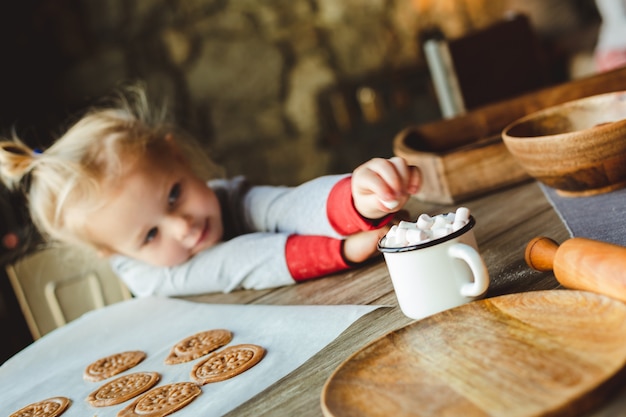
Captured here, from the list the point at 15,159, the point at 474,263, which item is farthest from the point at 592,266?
the point at 15,159

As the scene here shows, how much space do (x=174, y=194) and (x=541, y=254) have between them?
2.57 feet

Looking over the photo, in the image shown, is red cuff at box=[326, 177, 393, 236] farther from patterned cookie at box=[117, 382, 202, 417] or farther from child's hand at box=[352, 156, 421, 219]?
patterned cookie at box=[117, 382, 202, 417]

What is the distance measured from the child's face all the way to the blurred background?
6.42 feet

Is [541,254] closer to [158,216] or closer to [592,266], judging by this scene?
[592,266]

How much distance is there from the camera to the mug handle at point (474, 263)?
0.61 metres

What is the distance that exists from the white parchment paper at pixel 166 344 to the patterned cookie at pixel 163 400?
0.04ft

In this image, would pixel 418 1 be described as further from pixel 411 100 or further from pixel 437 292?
pixel 437 292

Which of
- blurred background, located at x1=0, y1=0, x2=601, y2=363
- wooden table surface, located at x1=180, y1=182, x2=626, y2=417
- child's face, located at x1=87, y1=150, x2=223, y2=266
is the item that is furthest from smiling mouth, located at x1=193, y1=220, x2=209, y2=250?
blurred background, located at x1=0, y1=0, x2=601, y2=363

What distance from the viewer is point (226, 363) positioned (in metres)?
0.72

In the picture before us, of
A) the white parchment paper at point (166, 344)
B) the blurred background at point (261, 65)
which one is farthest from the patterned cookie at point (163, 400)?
the blurred background at point (261, 65)

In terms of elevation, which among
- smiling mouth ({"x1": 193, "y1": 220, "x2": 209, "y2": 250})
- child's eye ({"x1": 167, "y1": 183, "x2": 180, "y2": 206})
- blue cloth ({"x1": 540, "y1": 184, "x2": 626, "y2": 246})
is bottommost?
blue cloth ({"x1": 540, "y1": 184, "x2": 626, "y2": 246})

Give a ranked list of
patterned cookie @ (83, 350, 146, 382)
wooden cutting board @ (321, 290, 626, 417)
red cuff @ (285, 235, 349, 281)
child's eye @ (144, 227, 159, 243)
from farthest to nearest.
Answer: child's eye @ (144, 227, 159, 243)
red cuff @ (285, 235, 349, 281)
patterned cookie @ (83, 350, 146, 382)
wooden cutting board @ (321, 290, 626, 417)

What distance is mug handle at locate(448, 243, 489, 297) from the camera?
0.61 m

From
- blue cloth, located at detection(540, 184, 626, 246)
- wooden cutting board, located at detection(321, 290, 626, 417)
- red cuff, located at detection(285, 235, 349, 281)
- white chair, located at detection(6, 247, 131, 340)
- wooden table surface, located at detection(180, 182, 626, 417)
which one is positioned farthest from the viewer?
white chair, located at detection(6, 247, 131, 340)
